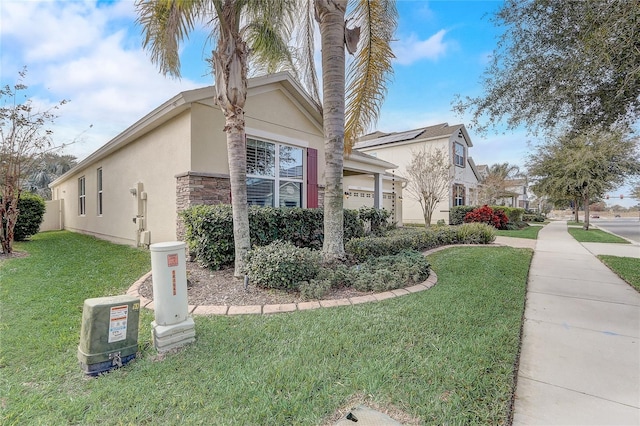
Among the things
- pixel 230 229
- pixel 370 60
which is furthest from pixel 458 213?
pixel 230 229

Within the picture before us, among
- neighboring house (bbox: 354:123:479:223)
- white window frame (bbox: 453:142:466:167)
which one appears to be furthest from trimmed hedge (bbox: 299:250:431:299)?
white window frame (bbox: 453:142:466:167)

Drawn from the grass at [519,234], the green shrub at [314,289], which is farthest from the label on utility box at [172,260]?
the grass at [519,234]

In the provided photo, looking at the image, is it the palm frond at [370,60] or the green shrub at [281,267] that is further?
the palm frond at [370,60]

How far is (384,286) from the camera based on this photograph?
483 cm

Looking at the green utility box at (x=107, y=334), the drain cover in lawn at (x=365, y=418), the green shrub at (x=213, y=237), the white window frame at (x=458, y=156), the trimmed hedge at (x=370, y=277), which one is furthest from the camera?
the white window frame at (x=458, y=156)

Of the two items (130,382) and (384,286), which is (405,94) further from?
(130,382)

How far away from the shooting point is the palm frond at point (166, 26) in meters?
5.15

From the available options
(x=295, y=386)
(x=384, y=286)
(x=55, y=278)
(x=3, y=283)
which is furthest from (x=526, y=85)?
(x=3, y=283)

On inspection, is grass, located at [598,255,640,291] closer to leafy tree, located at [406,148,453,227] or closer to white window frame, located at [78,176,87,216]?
leafy tree, located at [406,148,453,227]

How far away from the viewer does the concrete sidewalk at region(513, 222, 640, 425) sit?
2221 mm

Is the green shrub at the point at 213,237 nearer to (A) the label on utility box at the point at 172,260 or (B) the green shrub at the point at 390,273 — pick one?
(B) the green shrub at the point at 390,273

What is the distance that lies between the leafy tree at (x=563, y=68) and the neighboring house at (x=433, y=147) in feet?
49.9

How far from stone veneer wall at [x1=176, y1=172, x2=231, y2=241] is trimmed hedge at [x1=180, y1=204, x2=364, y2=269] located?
28.8 inches

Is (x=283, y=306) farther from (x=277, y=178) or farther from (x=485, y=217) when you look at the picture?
(x=485, y=217)
